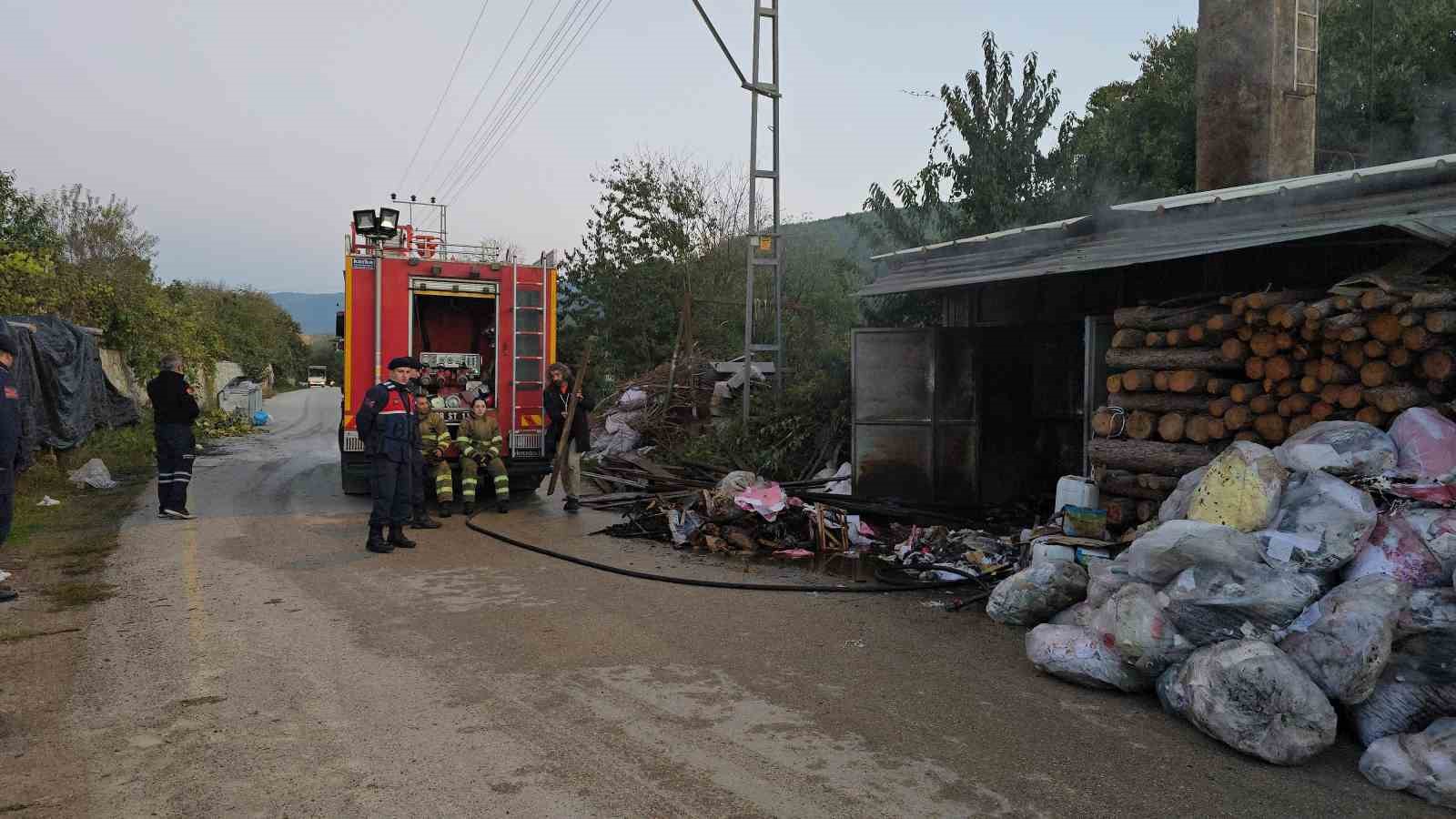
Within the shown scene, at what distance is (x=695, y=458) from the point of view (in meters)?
13.5

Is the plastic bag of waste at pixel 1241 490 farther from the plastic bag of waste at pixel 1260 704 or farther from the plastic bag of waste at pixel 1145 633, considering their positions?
the plastic bag of waste at pixel 1260 704

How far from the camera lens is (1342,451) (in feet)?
17.9

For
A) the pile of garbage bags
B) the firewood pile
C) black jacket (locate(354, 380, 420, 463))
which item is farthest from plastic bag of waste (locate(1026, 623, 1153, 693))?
black jacket (locate(354, 380, 420, 463))

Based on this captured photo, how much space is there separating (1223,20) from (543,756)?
42.2ft

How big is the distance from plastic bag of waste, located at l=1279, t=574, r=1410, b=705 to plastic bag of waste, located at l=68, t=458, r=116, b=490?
45.7 ft

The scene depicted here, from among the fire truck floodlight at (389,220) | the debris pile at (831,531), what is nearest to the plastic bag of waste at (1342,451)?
the debris pile at (831,531)

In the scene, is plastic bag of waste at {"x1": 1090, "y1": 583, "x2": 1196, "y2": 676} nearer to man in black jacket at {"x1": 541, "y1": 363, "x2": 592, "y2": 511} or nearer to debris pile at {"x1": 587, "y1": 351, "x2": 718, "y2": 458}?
man in black jacket at {"x1": 541, "y1": 363, "x2": 592, "y2": 511}

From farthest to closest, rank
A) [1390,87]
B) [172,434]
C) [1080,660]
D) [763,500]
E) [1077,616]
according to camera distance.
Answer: [1390,87], [172,434], [763,500], [1077,616], [1080,660]

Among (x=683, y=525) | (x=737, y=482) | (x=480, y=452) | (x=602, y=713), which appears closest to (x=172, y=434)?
(x=480, y=452)

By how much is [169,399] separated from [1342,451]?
35.5 ft

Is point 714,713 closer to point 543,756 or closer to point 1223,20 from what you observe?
point 543,756

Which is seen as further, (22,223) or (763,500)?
(22,223)

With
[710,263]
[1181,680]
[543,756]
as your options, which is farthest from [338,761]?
[710,263]

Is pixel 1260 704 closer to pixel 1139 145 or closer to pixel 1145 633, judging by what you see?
pixel 1145 633
